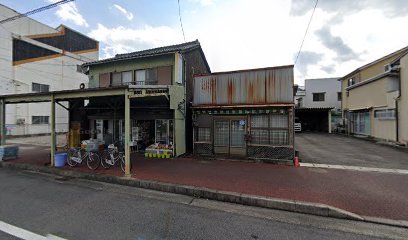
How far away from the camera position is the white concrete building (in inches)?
781

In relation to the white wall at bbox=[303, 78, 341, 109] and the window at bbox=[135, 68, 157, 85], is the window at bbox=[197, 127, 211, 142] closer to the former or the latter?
the window at bbox=[135, 68, 157, 85]

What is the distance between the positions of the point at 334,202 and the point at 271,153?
440cm

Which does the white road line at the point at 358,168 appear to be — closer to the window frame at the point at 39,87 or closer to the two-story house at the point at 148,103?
the two-story house at the point at 148,103

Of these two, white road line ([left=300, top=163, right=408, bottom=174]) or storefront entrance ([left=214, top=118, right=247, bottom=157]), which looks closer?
white road line ([left=300, top=163, right=408, bottom=174])

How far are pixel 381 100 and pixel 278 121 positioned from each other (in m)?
12.6

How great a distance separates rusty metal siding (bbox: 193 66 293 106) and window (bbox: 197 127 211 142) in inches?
57.3

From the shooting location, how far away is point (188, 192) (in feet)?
18.4

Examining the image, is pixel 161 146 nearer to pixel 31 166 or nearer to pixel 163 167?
pixel 163 167

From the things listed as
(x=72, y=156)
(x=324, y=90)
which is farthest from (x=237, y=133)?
(x=324, y=90)

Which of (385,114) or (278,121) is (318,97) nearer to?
(385,114)

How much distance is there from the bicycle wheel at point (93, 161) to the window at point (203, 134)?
4.94 m

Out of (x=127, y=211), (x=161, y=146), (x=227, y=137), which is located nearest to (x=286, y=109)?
(x=227, y=137)

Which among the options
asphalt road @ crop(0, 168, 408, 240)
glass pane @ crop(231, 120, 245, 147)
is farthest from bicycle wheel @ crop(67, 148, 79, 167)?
glass pane @ crop(231, 120, 245, 147)

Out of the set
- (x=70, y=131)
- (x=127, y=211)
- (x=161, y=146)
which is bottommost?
(x=127, y=211)
